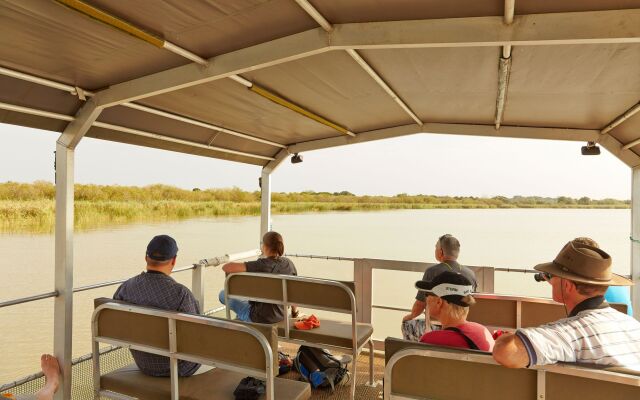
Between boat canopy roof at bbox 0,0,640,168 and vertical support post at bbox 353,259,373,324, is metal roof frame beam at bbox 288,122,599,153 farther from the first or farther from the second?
vertical support post at bbox 353,259,373,324

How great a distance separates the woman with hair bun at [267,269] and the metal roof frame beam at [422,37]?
54.6 inches

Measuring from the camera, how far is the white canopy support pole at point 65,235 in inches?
119

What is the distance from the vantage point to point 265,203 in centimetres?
566

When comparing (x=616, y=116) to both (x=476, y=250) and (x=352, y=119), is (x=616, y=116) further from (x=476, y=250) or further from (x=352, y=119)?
(x=476, y=250)

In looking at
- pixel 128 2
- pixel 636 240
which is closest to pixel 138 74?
pixel 128 2

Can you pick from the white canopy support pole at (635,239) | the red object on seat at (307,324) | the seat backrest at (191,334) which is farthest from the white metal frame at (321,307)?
the white canopy support pole at (635,239)

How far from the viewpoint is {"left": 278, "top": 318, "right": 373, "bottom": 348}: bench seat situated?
2.91 metres

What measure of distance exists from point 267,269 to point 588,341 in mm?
2339

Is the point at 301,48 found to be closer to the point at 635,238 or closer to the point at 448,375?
the point at 448,375

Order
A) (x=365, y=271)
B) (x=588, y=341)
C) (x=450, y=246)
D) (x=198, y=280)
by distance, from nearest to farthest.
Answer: (x=588, y=341) → (x=450, y=246) → (x=198, y=280) → (x=365, y=271)

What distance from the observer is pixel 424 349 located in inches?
58.3

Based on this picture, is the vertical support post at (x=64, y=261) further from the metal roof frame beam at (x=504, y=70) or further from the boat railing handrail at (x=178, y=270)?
the metal roof frame beam at (x=504, y=70)

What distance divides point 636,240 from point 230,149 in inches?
179

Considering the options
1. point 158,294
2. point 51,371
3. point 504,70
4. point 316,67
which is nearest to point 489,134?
point 504,70
